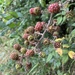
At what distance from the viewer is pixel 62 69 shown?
1458 millimetres

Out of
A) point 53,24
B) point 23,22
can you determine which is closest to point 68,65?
point 53,24

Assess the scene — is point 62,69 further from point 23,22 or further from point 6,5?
point 6,5

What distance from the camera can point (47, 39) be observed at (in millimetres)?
1243

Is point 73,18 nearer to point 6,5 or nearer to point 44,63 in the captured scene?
point 44,63

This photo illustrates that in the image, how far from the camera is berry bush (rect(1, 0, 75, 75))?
49.3 inches

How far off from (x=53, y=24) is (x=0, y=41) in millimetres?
999

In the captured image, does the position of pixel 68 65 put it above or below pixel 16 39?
below

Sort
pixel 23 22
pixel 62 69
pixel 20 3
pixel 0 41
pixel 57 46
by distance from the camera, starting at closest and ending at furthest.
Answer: pixel 57 46, pixel 62 69, pixel 23 22, pixel 20 3, pixel 0 41

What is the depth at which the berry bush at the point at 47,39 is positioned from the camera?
125 cm

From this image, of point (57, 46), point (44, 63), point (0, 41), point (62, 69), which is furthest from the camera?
point (0, 41)

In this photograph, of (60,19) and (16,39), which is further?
(16,39)

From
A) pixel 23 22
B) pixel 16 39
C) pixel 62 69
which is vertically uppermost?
pixel 23 22

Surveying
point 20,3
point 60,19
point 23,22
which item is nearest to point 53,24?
point 60,19

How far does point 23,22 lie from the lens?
175cm
